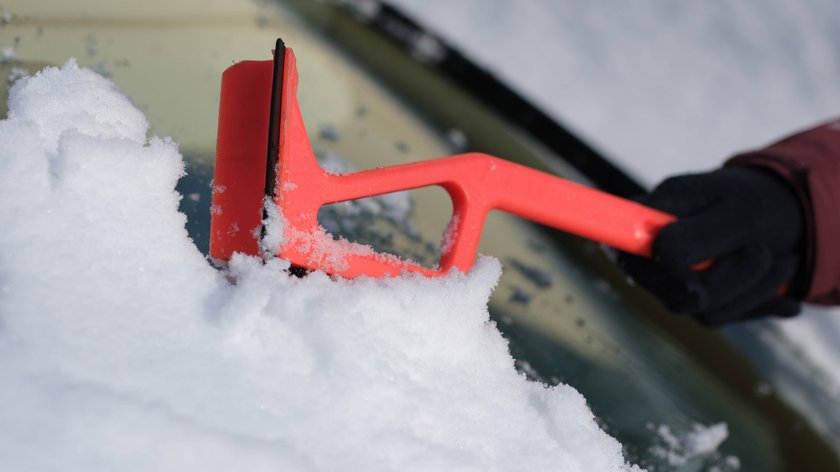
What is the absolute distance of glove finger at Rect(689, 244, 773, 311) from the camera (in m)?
0.84

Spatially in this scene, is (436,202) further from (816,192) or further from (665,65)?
(665,65)

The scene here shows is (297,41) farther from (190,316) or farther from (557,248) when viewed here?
(190,316)

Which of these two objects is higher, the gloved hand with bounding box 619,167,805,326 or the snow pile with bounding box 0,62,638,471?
the gloved hand with bounding box 619,167,805,326

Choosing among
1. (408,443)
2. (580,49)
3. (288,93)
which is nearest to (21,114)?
(288,93)

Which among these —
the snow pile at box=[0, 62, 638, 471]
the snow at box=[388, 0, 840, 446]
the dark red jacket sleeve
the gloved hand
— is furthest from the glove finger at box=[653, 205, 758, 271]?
the snow at box=[388, 0, 840, 446]

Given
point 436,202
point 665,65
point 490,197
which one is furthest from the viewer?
point 665,65

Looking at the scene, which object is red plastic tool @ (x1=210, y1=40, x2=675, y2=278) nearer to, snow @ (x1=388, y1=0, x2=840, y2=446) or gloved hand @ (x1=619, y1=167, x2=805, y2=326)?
gloved hand @ (x1=619, y1=167, x2=805, y2=326)

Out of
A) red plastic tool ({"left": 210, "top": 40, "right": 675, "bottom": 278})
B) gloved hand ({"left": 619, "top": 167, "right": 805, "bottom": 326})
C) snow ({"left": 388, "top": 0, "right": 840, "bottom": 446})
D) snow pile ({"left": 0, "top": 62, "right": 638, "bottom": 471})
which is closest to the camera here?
snow pile ({"left": 0, "top": 62, "right": 638, "bottom": 471})

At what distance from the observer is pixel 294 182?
1.59ft

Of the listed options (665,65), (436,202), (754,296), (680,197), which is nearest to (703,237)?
(680,197)

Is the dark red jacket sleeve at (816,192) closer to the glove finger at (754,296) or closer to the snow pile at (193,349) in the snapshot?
the glove finger at (754,296)

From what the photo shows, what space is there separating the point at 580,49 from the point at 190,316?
4.56 feet

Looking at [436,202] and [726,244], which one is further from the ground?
[726,244]

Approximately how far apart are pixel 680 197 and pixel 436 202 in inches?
11.2
